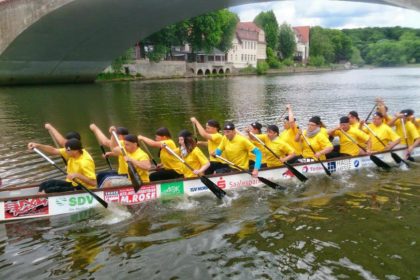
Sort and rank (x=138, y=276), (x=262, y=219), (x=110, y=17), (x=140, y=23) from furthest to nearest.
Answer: (x=140, y=23) → (x=110, y=17) → (x=262, y=219) → (x=138, y=276)

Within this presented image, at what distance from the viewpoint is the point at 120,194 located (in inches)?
371

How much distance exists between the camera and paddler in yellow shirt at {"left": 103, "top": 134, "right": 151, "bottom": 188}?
→ 9.41 m

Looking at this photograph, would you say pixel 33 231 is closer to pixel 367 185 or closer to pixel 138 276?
pixel 138 276

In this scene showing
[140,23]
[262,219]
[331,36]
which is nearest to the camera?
[262,219]

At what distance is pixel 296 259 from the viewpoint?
289 inches

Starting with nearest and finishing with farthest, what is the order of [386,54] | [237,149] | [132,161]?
[132,161] → [237,149] → [386,54]

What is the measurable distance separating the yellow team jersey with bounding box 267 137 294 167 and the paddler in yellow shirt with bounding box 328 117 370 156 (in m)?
2.12

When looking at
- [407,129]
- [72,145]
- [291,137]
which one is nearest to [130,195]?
[72,145]

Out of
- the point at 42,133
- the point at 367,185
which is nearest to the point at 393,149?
the point at 367,185

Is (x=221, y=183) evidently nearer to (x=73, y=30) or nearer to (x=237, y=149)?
(x=237, y=149)

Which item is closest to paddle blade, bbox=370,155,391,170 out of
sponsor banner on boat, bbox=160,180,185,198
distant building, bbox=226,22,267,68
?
sponsor banner on boat, bbox=160,180,185,198

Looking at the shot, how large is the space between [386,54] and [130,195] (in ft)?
600

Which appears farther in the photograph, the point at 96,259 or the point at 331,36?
the point at 331,36

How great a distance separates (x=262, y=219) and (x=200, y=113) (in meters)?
17.4
